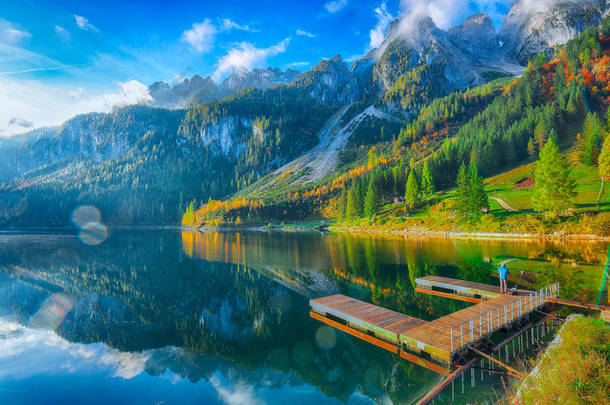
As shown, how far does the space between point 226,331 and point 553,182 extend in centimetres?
7624

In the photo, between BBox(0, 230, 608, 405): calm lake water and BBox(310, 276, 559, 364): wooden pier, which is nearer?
BBox(0, 230, 608, 405): calm lake water

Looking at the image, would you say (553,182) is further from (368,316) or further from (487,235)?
(368,316)

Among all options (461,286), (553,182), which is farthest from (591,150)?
(461,286)

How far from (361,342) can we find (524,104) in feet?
708

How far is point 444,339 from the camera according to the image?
1590 cm

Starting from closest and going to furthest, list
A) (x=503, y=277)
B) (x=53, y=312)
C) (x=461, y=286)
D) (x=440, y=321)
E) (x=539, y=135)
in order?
(x=440, y=321) < (x=503, y=277) < (x=461, y=286) < (x=53, y=312) < (x=539, y=135)

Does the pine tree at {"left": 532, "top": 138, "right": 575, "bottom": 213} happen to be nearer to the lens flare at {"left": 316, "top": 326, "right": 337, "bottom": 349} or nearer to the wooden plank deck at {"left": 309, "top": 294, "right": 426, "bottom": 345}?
the wooden plank deck at {"left": 309, "top": 294, "right": 426, "bottom": 345}

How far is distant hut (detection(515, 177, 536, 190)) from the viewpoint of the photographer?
96750 millimetres

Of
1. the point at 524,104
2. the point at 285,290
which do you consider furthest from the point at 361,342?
the point at 524,104

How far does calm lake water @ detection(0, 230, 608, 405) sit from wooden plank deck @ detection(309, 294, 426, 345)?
1393 mm

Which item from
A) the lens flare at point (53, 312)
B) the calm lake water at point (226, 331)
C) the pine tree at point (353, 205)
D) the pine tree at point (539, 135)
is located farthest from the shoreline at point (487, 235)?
the pine tree at point (539, 135)

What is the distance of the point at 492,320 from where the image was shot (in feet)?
59.4

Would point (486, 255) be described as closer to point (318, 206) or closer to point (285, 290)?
point (285, 290)

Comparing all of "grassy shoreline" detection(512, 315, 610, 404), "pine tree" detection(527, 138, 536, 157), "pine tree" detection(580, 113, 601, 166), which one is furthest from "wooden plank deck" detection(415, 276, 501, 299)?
"pine tree" detection(527, 138, 536, 157)
